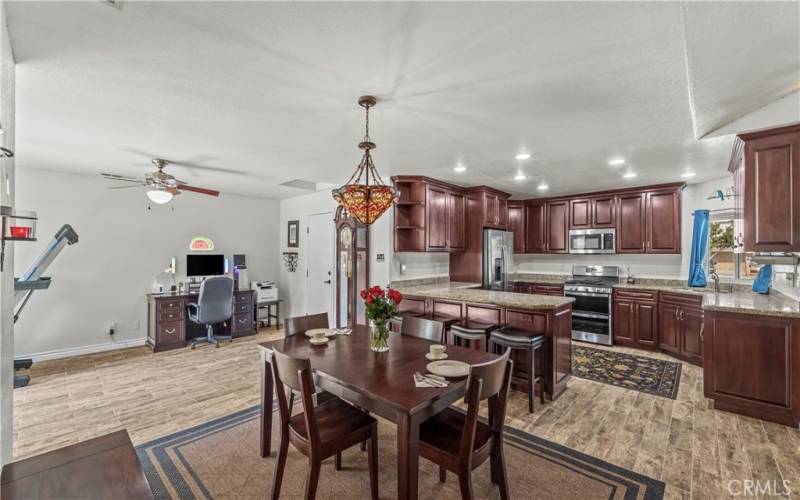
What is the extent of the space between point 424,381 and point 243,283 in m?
4.89

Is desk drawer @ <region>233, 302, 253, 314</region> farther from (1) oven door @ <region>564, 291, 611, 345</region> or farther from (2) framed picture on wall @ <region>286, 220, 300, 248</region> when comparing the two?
(1) oven door @ <region>564, 291, 611, 345</region>

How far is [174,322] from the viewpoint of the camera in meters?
5.04

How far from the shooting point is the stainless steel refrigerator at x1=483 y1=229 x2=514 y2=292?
207 inches

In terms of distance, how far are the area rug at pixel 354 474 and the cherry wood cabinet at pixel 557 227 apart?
412cm

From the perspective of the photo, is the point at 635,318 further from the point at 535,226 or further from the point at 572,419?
the point at 572,419

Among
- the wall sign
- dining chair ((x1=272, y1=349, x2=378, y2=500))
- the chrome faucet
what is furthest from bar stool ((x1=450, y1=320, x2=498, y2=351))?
the wall sign

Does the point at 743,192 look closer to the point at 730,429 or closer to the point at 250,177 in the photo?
the point at 730,429

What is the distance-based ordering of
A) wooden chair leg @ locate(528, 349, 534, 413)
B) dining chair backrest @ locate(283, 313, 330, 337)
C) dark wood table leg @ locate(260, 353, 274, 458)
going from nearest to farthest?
dark wood table leg @ locate(260, 353, 274, 458) → dining chair backrest @ locate(283, 313, 330, 337) → wooden chair leg @ locate(528, 349, 534, 413)

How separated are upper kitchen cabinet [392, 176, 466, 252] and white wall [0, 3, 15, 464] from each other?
3503 millimetres

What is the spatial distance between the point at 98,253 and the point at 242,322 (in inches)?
82.4

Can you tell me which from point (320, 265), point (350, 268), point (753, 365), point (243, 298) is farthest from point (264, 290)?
point (753, 365)

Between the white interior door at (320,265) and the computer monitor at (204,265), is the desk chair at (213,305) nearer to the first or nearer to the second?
the computer monitor at (204,265)

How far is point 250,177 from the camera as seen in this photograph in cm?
482

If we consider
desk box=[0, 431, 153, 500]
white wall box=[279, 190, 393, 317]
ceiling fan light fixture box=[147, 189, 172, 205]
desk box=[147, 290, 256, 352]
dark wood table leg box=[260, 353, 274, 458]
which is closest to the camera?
desk box=[0, 431, 153, 500]
